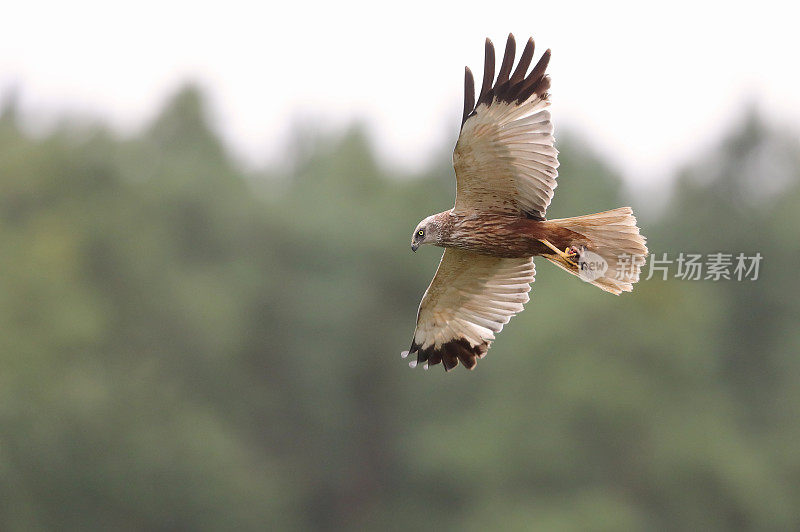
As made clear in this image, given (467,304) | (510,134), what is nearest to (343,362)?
(467,304)

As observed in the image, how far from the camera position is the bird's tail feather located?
8414mm

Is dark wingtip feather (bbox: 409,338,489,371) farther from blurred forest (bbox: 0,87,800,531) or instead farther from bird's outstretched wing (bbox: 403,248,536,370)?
blurred forest (bbox: 0,87,800,531)

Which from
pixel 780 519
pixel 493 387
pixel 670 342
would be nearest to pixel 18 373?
pixel 493 387

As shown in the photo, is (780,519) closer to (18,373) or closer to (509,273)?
(18,373)

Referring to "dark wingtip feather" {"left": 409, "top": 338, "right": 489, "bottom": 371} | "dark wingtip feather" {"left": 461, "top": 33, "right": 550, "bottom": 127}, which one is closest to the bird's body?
"dark wingtip feather" {"left": 461, "top": 33, "right": 550, "bottom": 127}

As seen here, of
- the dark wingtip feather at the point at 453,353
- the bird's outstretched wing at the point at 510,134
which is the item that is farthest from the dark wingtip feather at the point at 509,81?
the dark wingtip feather at the point at 453,353

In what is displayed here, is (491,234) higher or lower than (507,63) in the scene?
lower

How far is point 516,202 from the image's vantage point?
28.3ft

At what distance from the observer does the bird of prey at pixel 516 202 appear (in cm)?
816

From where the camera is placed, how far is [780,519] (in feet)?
94.8

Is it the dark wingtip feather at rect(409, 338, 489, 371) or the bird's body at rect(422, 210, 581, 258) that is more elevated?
the bird's body at rect(422, 210, 581, 258)

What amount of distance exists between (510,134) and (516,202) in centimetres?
62

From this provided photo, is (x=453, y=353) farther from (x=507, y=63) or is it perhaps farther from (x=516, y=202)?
(x=507, y=63)

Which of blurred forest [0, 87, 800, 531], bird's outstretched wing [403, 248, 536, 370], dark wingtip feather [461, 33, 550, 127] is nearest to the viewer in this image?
dark wingtip feather [461, 33, 550, 127]
